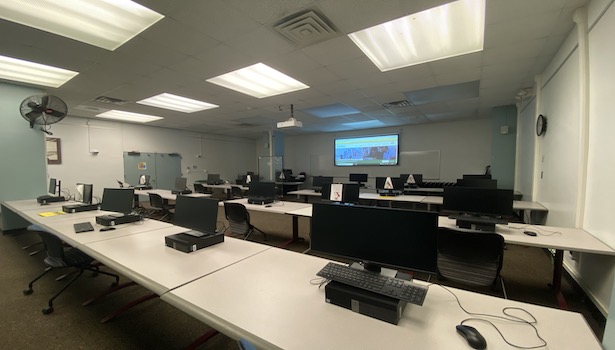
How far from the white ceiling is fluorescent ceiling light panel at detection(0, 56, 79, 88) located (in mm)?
148

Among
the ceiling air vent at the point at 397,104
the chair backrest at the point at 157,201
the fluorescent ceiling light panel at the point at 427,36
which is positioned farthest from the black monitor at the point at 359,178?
the chair backrest at the point at 157,201

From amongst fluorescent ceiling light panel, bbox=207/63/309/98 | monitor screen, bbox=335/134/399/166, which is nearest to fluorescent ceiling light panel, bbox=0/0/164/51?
fluorescent ceiling light panel, bbox=207/63/309/98

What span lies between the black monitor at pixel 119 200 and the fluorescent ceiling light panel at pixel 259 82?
7.82ft

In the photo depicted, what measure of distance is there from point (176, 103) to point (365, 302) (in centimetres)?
666

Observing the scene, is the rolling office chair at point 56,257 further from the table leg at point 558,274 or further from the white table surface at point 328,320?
the table leg at point 558,274

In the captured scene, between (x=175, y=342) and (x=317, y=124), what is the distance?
7.90 m

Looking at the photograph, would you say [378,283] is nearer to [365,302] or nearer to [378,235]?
[365,302]

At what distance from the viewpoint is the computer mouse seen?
92 cm

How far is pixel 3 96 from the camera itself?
4.50 m

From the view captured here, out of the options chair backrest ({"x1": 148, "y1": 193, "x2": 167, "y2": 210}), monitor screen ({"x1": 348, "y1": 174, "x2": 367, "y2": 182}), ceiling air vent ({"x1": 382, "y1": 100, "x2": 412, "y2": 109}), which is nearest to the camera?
chair backrest ({"x1": 148, "y1": 193, "x2": 167, "y2": 210})

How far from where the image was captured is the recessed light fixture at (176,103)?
567 cm

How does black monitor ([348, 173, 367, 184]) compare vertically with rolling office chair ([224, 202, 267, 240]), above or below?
above

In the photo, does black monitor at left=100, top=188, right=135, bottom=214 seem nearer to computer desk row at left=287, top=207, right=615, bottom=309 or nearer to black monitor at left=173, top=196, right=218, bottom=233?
black monitor at left=173, top=196, right=218, bottom=233

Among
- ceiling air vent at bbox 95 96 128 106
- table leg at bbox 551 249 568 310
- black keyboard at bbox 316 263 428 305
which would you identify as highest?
ceiling air vent at bbox 95 96 128 106
